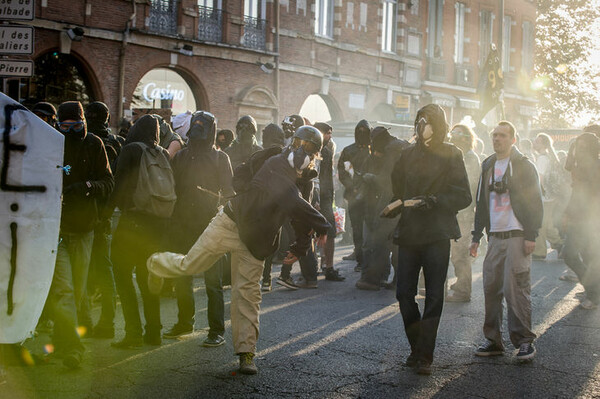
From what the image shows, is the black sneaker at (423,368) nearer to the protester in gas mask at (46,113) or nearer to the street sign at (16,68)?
the protester in gas mask at (46,113)

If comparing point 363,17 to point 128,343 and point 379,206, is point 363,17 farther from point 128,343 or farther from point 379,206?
point 128,343

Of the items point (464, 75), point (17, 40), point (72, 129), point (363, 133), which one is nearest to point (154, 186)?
point (72, 129)

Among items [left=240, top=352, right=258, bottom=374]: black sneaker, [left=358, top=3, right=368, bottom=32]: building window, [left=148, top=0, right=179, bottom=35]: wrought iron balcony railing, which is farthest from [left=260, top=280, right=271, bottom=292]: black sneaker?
[left=358, top=3, right=368, bottom=32]: building window

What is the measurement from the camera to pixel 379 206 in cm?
1002

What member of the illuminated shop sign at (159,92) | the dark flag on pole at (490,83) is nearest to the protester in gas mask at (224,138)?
the dark flag on pole at (490,83)

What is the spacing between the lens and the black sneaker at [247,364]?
19.0 feet

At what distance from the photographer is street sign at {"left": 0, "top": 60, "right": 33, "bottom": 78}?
29.8 feet

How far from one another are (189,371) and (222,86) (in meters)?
19.2

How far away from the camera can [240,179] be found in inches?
236

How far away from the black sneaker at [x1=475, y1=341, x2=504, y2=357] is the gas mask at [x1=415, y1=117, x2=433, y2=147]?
176 cm

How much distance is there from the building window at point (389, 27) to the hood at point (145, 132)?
25713 millimetres

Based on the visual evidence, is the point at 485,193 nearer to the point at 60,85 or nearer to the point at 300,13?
the point at 60,85

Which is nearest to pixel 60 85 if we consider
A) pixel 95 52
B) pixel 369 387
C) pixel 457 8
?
pixel 95 52

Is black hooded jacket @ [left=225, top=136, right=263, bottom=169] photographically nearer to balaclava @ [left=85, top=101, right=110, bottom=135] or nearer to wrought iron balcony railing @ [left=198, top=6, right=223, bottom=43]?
balaclava @ [left=85, top=101, right=110, bottom=135]
